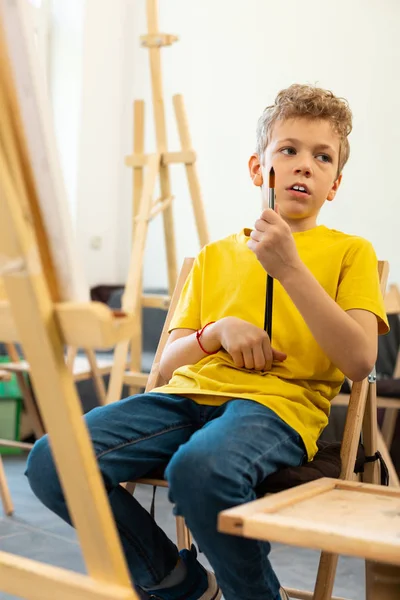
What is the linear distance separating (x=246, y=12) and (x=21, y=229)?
3490 millimetres

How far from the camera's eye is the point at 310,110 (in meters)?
1.37

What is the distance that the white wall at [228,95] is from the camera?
3.54 m

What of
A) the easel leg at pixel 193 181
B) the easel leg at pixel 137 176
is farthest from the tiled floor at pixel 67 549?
the easel leg at pixel 193 181

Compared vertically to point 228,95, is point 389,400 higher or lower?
lower

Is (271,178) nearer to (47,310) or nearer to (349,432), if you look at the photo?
(349,432)

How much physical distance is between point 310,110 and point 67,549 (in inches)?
49.9

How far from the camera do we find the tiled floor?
6.09ft

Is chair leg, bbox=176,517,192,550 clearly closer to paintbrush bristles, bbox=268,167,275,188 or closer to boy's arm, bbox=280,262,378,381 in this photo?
boy's arm, bbox=280,262,378,381

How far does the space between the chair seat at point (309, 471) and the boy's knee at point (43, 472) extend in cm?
15

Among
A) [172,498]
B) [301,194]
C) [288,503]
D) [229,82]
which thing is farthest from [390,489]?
[229,82]

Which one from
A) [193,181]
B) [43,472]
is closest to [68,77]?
[193,181]

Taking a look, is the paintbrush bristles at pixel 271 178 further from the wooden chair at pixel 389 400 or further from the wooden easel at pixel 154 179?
the wooden easel at pixel 154 179

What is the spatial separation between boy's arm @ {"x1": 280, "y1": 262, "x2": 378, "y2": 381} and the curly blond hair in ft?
1.17

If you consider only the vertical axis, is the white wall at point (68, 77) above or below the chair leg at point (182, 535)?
above
